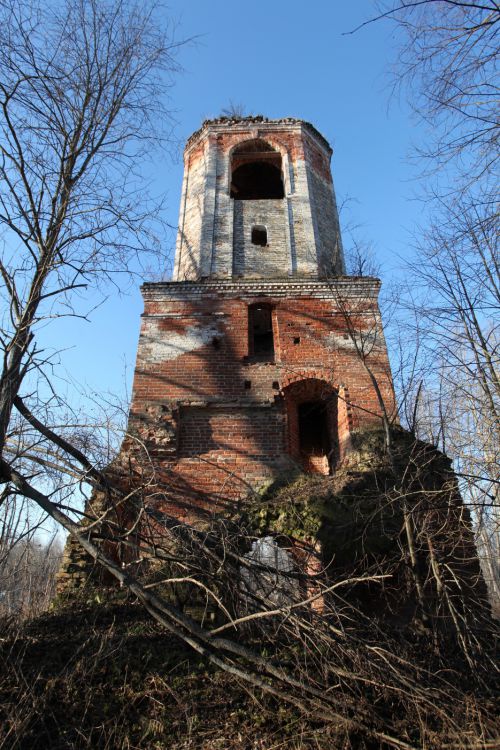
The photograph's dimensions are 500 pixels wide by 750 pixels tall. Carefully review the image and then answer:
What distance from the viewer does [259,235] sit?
11.3 metres

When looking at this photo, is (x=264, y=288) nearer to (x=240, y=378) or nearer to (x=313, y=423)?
(x=240, y=378)

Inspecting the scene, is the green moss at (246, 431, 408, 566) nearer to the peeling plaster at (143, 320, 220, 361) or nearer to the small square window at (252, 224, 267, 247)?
the peeling plaster at (143, 320, 220, 361)

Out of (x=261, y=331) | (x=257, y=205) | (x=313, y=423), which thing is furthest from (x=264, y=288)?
(x=313, y=423)

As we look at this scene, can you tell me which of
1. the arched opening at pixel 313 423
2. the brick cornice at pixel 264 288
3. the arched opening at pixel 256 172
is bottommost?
the arched opening at pixel 313 423

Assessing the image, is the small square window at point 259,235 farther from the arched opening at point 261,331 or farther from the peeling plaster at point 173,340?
the peeling plaster at point 173,340

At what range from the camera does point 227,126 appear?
42.8ft

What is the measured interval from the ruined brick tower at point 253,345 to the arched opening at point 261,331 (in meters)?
0.03

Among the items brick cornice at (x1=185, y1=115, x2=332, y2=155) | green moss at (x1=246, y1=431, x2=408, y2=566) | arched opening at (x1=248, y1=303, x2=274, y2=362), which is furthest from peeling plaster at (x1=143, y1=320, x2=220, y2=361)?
brick cornice at (x1=185, y1=115, x2=332, y2=155)

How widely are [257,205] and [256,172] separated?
2.18m

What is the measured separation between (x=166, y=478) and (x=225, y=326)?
10.0ft

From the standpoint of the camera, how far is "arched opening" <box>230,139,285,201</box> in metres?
12.8

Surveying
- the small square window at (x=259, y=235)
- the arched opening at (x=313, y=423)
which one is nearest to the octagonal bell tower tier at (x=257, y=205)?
the small square window at (x=259, y=235)

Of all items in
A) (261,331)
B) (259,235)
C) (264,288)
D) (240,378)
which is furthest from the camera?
(259,235)

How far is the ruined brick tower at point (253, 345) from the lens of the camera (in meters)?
8.34
